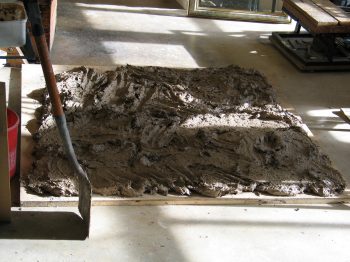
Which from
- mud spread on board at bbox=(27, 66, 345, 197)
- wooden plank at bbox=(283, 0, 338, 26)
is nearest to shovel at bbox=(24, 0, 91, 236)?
mud spread on board at bbox=(27, 66, 345, 197)

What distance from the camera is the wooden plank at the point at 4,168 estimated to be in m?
2.36

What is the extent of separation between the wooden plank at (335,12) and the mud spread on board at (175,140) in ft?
3.65

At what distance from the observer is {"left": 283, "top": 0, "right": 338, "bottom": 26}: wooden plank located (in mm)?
4574

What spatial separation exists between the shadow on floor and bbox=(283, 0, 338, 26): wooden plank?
299cm

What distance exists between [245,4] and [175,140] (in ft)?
11.6

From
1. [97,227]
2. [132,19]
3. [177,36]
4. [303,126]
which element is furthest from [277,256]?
[132,19]

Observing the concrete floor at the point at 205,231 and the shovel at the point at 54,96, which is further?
the concrete floor at the point at 205,231

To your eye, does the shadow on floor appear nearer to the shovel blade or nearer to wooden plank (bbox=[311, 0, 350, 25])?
the shovel blade

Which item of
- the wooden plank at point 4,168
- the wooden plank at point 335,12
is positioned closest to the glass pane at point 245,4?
the wooden plank at point 335,12

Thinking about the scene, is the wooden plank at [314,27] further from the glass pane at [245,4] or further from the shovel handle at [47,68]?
the shovel handle at [47,68]

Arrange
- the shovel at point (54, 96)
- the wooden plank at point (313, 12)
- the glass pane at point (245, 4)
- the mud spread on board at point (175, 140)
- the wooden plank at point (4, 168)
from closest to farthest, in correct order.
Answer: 1. the shovel at point (54, 96)
2. the wooden plank at point (4, 168)
3. the mud spread on board at point (175, 140)
4. the wooden plank at point (313, 12)
5. the glass pane at point (245, 4)

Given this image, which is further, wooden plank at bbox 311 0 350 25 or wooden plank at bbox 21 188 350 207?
wooden plank at bbox 311 0 350 25

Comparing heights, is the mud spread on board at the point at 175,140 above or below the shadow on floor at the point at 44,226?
above

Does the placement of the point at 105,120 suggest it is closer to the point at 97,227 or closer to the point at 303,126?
the point at 97,227
